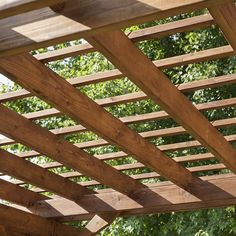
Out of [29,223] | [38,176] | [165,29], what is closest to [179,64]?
[165,29]

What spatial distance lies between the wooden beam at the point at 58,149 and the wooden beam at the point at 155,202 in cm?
19

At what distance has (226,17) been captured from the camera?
7.37 ft

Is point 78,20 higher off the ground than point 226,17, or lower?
lower

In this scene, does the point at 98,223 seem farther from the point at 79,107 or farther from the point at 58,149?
the point at 79,107

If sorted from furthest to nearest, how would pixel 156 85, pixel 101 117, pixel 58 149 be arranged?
pixel 58 149 < pixel 101 117 < pixel 156 85

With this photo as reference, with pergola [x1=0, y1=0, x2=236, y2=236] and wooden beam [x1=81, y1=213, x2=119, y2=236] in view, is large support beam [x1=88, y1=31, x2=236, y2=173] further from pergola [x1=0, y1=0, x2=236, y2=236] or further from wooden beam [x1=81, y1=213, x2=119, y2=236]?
wooden beam [x1=81, y1=213, x2=119, y2=236]

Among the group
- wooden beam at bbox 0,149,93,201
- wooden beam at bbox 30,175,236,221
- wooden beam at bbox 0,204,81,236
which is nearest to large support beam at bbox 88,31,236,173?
wooden beam at bbox 30,175,236,221

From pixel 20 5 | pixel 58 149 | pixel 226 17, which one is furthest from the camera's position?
pixel 58 149

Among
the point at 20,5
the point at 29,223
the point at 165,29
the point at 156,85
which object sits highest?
the point at 165,29

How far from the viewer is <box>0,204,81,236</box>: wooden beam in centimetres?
539

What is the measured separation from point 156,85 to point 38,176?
2.11m

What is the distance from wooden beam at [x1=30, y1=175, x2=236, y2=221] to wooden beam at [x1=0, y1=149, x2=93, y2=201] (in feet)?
0.57

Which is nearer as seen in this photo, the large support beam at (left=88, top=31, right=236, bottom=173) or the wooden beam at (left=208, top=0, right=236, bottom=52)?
the wooden beam at (left=208, top=0, right=236, bottom=52)

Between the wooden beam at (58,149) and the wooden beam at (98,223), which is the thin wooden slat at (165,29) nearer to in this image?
the wooden beam at (58,149)
